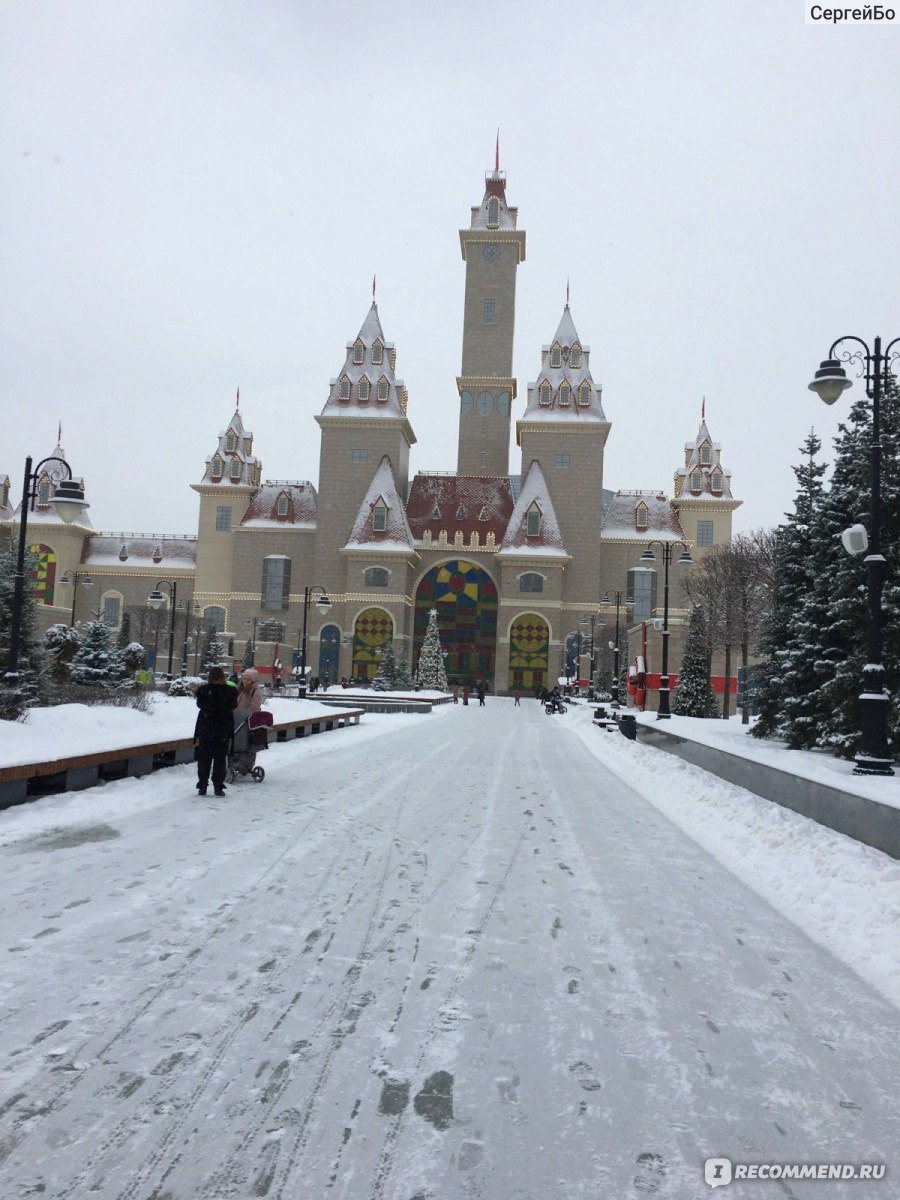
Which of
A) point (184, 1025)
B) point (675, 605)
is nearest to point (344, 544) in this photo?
point (675, 605)

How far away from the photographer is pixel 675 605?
74562mm

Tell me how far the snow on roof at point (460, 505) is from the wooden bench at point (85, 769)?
6325cm

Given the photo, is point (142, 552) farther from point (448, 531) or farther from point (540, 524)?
point (540, 524)

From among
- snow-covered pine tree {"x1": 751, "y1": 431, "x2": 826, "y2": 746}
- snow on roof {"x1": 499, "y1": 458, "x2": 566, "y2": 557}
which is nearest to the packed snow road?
snow-covered pine tree {"x1": 751, "y1": 431, "x2": 826, "y2": 746}

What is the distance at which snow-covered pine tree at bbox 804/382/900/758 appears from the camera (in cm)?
1480

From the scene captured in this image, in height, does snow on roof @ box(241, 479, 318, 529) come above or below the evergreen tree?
above

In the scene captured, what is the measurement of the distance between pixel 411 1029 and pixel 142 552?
3376 inches

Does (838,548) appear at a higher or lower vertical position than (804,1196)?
higher

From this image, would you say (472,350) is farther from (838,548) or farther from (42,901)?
(42,901)

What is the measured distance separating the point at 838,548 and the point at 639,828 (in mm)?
9458

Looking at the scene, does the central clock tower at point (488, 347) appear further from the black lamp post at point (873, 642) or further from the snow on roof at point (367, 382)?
the black lamp post at point (873, 642)

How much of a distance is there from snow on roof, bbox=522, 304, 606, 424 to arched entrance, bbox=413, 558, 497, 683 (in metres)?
12.9

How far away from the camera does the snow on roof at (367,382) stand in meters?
77.0

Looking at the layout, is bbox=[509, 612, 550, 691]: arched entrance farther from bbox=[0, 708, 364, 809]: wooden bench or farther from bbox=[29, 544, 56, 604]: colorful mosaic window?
bbox=[0, 708, 364, 809]: wooden bench
